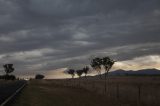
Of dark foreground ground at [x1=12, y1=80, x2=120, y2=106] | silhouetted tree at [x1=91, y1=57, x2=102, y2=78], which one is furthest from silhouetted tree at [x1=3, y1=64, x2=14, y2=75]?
dark foreground ground at [x1=12, y1=80, x2=120, y2=106]

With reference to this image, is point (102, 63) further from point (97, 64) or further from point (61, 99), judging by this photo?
point (61, 99)

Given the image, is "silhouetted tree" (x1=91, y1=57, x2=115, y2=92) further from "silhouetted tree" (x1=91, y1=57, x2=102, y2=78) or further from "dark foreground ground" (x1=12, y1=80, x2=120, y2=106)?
"dark foreground ground" (x1=12, y1=80, x2=120, y2=106)

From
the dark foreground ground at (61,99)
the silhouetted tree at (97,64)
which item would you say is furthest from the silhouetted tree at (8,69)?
the dark foreground ground at (61,99)

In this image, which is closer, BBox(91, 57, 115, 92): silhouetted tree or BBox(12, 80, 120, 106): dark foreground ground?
BBox(12, 80, 120, 106): dark foreground ground

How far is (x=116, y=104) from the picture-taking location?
2541cm

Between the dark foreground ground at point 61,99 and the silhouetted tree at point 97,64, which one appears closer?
the dark foreground ground at point 61,99

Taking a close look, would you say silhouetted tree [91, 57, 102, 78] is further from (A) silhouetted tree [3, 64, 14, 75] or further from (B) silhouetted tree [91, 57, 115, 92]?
(A) silhouetted tree [3, 64, 14, 75]

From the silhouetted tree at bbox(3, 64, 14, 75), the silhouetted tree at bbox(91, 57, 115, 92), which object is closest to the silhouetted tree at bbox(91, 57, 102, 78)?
the silhouetted tree at bbox(91, 57, 115, 92)

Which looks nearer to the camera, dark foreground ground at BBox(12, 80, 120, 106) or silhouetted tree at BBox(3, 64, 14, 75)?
dark foreground ground at BBox(12, 80, 120, 106)

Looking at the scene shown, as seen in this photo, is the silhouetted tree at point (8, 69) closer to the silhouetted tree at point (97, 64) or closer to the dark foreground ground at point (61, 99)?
the silhouetted tree at point (97, 64)

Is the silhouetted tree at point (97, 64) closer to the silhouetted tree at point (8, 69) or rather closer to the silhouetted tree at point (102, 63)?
the silhouetted tree at point (102, 63)

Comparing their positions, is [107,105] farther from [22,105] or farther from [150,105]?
[22,105]

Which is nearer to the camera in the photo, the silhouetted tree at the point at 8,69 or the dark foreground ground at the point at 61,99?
the dark foreground ground at the point at 61,99

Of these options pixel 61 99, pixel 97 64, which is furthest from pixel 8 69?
pixel 61 99
